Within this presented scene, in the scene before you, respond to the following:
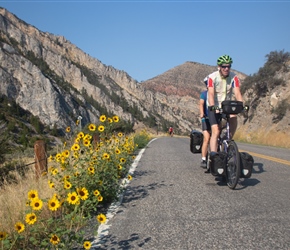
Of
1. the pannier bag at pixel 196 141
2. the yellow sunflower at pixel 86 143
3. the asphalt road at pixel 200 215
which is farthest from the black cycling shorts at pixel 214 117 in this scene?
the yellow sunflower at pixel 86 143

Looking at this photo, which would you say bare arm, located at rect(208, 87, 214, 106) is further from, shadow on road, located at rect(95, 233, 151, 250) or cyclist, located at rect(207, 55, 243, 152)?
shadow on road, located at rect(95, 233, 151, 250)

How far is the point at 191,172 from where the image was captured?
769 cm

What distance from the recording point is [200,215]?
4.37 meters

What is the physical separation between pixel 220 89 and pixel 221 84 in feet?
0.31

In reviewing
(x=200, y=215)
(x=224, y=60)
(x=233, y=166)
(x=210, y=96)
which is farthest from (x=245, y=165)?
(x=224, y=60)

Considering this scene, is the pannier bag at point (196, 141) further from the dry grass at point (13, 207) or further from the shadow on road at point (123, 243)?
the shadow on road at point (123, 243)

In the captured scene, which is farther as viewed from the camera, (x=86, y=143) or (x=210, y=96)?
(x=210, y=96)

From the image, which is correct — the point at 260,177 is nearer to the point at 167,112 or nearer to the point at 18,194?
the point at 18,194

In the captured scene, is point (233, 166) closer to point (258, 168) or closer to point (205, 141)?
point (205, 141)

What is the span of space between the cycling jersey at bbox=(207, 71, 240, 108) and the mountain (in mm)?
21046

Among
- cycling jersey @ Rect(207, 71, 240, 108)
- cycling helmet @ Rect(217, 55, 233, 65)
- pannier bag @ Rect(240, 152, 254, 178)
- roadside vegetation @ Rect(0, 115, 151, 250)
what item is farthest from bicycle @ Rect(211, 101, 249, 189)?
roadside vegetation @ Rect(0, 115, 151, 250)

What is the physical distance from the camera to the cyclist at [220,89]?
6211 millimetres

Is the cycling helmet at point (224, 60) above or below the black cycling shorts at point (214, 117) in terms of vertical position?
above

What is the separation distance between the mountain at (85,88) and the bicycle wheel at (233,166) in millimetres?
21568
